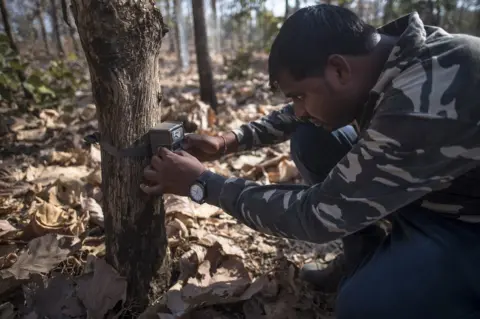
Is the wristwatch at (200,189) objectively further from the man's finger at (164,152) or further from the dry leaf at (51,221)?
the dry leaf at (51,221)

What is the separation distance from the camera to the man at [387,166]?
3.45ft

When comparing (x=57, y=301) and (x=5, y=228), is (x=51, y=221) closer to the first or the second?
(x=5, y=228)

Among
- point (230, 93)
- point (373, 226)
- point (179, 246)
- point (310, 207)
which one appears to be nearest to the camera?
point (310, 207)

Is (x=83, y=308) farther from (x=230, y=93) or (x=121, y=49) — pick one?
(x=230, y=93)

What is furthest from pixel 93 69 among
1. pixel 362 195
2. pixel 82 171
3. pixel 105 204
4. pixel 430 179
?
pixel 82 171

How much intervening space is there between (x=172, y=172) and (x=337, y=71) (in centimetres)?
63

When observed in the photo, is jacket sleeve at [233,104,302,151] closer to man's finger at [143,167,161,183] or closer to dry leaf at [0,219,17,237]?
man's finger at [143,167,161,183]

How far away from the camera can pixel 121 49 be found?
4.27ft

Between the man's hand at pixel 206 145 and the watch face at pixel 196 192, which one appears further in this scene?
the man's hand at pixel 206 145

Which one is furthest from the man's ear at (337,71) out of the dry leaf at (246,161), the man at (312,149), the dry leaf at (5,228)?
the dry leaf at (246,161)

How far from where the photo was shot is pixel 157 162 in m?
1.37

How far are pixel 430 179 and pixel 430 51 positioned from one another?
0.35 m

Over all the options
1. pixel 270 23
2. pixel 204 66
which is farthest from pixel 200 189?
pixel 270 23

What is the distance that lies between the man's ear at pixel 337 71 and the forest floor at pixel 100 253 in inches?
36.9
